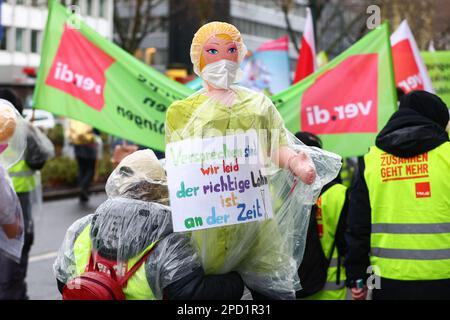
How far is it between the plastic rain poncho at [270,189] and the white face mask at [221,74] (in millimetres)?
27

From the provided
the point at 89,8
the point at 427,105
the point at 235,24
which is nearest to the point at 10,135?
the point at 427,105

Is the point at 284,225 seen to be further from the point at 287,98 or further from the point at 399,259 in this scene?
the point at 287,98

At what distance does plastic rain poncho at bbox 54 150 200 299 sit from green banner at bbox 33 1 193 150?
10.5 ft

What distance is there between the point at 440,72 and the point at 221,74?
7174mm

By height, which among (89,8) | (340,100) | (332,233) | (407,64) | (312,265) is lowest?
(312,265)

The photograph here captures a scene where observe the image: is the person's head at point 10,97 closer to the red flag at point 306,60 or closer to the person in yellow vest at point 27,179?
the person in yellow vest at point 27,179

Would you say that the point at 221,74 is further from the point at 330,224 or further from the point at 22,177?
the point at 22,177

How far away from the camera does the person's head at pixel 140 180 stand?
346 cm

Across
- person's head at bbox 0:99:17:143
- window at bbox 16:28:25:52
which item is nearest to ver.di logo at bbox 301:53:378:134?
person's head at bbox 0:99:17:143

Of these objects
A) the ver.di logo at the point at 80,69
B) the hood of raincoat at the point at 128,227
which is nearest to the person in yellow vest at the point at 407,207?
the hood of raincoat at the point at 128,227

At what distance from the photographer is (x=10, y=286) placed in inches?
269

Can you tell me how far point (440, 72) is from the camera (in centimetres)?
1011

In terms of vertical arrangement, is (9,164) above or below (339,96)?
below
